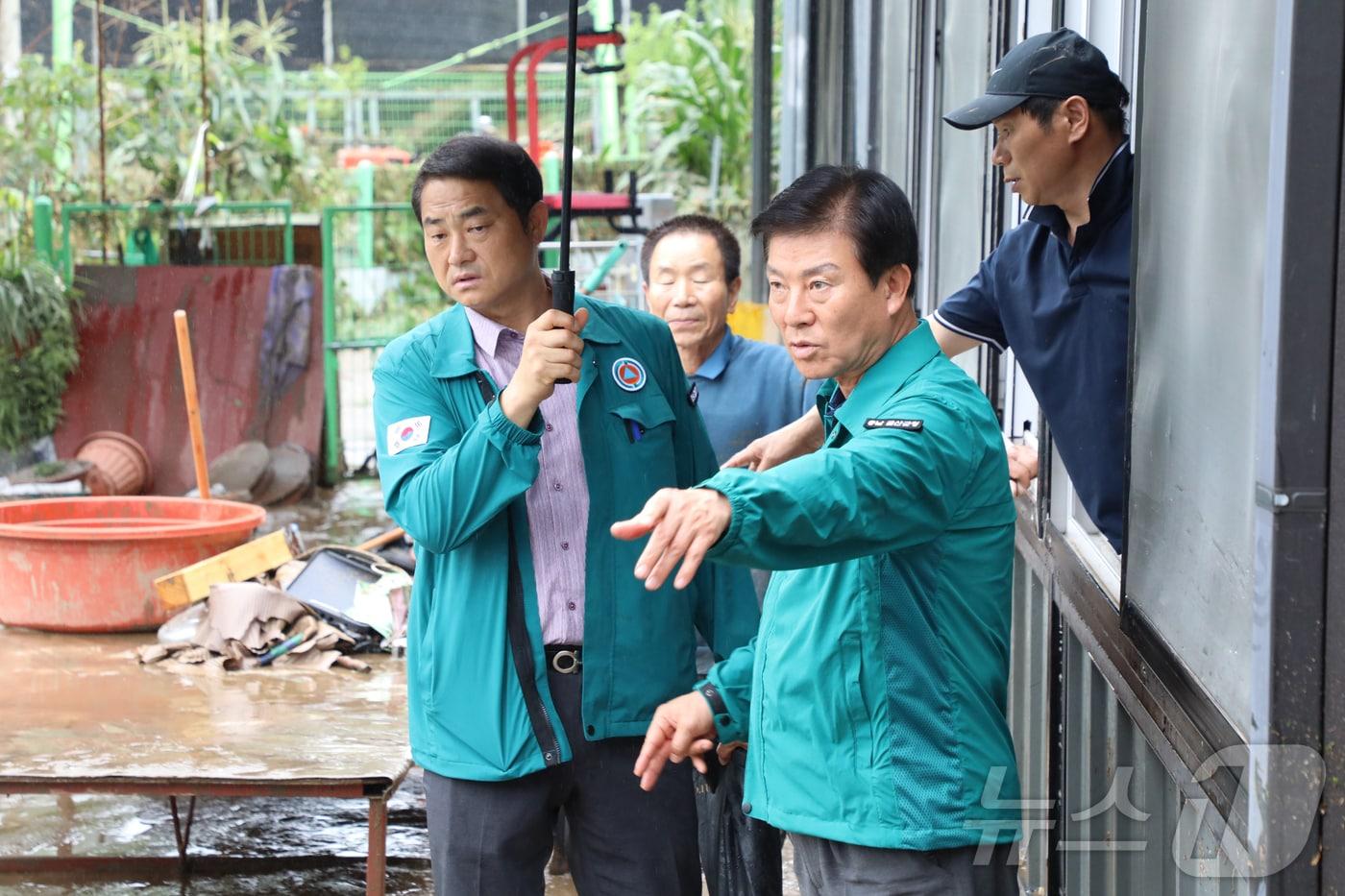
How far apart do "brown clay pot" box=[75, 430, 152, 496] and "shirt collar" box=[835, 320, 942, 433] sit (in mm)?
9069

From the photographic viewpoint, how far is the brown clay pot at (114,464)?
10.3 m

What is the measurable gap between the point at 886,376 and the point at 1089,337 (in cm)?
71

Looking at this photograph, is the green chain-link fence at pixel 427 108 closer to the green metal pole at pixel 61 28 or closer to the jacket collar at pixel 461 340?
the green metal pole at pixel 61 28

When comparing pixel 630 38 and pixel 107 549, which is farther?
pixel 630 38

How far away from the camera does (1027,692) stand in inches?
157

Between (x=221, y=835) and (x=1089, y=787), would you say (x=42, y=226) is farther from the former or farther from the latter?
(x=1089, y=787)

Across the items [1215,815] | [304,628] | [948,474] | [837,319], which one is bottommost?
[304,628]

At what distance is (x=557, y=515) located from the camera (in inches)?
106

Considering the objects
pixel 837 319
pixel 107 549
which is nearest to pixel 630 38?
pixel 107 549

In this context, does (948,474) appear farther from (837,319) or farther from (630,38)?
(630,38)

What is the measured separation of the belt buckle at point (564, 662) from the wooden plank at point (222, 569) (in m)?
3.20

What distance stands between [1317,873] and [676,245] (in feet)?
9.56

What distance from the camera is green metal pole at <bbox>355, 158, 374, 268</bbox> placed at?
1443 cm

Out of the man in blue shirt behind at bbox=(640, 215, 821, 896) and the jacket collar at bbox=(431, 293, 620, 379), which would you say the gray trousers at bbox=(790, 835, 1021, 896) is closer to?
the jacket collar at bbox=(431, 293, 620, 379)
